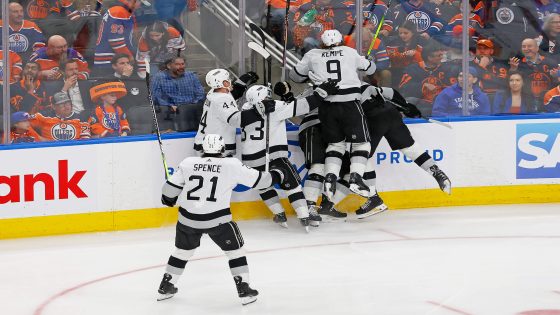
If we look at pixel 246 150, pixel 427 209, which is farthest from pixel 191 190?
pixel 427 209

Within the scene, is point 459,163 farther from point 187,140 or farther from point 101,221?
point 101,221

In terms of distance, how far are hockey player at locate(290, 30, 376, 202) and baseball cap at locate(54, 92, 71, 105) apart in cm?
161

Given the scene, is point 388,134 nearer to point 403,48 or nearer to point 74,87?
point 403,48

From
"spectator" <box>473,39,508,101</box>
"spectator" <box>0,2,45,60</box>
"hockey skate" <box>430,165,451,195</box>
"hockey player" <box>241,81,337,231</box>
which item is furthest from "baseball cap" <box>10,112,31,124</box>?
"spectator" <box>473,39,508,101</box>

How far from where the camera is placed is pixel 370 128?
7.97 metres

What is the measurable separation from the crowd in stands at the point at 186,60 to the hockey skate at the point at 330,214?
1.03 metres

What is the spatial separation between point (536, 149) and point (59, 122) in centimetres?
343

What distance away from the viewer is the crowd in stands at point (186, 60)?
7227 millimetres

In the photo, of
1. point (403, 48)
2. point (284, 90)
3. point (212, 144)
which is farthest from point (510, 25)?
point (212, 144)

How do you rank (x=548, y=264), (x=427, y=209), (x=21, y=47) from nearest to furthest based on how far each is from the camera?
(x=548, y=264), (x=21, y=47), (x=427, y=209)

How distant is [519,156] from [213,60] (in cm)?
236

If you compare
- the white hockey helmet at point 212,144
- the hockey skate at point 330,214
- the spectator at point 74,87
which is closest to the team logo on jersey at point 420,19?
the hockey skate at point 330,214

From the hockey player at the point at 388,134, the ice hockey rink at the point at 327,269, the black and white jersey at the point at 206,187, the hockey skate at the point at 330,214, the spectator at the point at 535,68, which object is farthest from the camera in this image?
the spectator at the point at 535,68

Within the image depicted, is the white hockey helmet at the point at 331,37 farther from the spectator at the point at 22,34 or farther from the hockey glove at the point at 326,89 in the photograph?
the spectator at the point at 22,34
